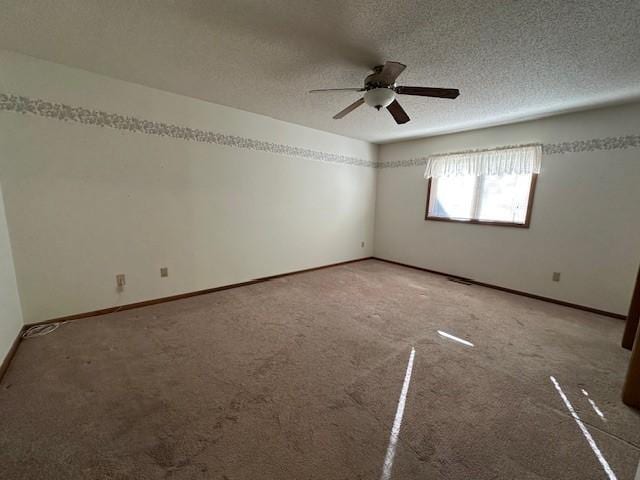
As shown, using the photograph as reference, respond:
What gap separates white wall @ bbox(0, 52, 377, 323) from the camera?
219 centimetres

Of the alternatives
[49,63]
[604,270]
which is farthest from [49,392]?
[604,270]

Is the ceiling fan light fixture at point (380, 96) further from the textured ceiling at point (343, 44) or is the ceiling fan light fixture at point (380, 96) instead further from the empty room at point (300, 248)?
the textured ceiling at point (343, 44)

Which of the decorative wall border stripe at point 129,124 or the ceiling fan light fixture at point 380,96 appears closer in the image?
the ceiling fan light fixture at point 380,96

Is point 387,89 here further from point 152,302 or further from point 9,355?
point 9,355

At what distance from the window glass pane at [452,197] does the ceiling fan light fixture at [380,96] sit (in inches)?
99.7

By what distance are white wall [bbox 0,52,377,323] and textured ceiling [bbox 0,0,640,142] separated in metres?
0.28

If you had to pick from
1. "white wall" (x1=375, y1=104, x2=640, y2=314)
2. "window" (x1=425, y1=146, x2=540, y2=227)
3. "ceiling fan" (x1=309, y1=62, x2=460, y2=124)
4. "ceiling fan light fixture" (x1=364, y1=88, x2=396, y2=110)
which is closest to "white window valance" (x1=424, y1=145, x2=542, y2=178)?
"window" (x1=425, y1=146, x2=540, y2=227)

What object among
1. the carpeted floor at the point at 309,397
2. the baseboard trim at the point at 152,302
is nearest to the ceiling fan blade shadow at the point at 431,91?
the carpeted floor at the point at 309,397

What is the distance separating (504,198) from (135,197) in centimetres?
454

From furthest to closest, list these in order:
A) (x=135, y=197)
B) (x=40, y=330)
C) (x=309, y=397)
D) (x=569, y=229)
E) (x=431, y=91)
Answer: (x=569, y=229) < (x=135, y=197) < (x=40, y=330) < (x=431, y=91) < (x=309, y=397)

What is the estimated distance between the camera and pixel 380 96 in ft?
6.70

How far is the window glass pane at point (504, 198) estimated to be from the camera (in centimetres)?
344

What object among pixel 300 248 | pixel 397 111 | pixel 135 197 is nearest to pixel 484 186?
pixel 397 111

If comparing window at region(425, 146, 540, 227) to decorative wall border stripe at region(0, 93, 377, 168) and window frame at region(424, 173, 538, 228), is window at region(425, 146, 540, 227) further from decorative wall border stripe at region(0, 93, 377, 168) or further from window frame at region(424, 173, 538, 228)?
decorative wall border stripe at region(0, 93, 377, 168)
